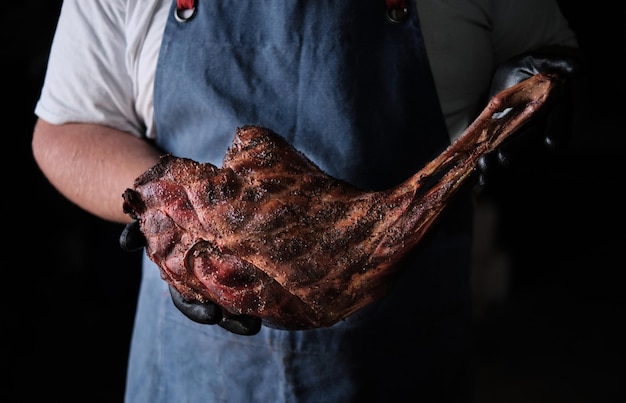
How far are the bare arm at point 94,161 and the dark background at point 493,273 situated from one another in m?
2.08

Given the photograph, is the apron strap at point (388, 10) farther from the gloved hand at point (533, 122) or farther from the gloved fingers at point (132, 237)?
the gloved fingers at point (132, 237)

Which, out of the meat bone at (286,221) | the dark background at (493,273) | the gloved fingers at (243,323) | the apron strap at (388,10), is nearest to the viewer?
the meat bone at (286,221)

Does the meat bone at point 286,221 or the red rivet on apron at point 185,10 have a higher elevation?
the red rivet on apron at point 185,10

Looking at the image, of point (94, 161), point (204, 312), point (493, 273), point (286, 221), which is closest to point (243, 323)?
point (204, 312)

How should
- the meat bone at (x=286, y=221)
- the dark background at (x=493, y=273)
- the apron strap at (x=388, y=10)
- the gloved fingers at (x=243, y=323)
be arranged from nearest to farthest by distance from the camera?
the meat bone at (x=286, y=221), the gloved fingers at (x=243, y=323), the apron strap at (x=388, y=10), the dark background at (x=493, y=273)

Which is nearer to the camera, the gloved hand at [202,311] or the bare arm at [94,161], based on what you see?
the gloved hand at [202,311]

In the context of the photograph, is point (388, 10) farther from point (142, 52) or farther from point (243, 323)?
point (243, 323)

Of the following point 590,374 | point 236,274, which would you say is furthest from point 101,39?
point 590,374

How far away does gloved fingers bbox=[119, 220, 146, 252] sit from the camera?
1245 millimetres

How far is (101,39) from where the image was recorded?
1.64 meters

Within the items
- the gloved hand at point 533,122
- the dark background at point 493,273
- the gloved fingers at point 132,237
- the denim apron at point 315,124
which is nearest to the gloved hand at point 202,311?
the gloved fingers at point 132,237

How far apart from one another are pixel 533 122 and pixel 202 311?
0.70m

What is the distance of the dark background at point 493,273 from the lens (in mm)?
3631

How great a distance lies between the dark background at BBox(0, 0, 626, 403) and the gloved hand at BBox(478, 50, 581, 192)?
216 centimetres
